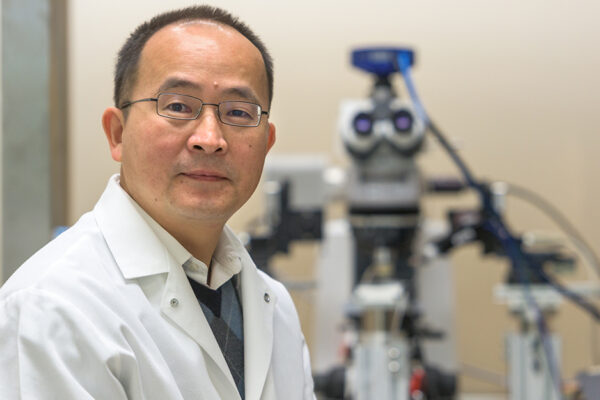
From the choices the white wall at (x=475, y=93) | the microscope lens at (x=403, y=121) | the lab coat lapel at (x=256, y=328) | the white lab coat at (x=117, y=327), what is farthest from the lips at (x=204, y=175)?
the white wall at (x=475, y=93)

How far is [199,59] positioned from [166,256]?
0.27 metres

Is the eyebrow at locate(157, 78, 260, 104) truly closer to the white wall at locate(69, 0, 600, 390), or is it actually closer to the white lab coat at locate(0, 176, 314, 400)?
the white lab coat at locate(0, 176, 314, 400)

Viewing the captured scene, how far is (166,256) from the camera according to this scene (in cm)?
100

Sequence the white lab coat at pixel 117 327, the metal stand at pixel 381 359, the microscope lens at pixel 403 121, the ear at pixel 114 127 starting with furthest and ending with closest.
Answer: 1. the microscope lens at pixel 403 121
2. the metal stand at pixel 381 359
3. the ear at pixel 114 127
4. the white lab coat at pixel 117 327

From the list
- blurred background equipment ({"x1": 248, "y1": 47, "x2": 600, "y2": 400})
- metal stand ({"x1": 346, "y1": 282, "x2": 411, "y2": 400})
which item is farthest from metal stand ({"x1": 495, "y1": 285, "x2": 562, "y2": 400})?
metal stand ({"x1": 346, "y1": 282, "x2": 411, "y2": 400})

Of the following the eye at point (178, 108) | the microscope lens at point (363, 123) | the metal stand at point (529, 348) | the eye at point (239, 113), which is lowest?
the metal stand at point (529, 348)

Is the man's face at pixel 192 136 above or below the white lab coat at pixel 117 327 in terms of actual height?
above

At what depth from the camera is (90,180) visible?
3.95m

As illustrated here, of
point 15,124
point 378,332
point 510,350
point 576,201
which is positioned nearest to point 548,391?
point 510,350

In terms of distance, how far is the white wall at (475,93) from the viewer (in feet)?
13.0

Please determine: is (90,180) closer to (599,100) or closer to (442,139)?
(442,139)

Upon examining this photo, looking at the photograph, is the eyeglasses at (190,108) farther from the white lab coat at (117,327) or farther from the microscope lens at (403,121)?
the microscope lens at (403,121)

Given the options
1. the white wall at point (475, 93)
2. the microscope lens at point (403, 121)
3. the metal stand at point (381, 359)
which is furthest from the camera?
the white wall at point (475, 93)

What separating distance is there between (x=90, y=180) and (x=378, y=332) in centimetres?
217
